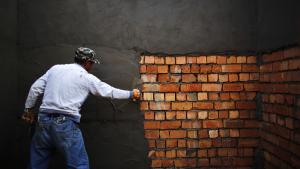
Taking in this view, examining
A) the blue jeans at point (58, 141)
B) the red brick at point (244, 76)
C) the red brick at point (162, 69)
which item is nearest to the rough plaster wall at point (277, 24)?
the red brick at point (244, 76)

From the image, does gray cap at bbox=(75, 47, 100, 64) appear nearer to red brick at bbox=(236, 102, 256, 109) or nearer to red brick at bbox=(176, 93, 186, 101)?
red brick at bbox=(176, 93, 186, 101)

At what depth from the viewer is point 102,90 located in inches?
134

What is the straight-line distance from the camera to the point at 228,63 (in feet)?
12.6

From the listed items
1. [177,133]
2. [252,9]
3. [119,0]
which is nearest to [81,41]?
[119,0]

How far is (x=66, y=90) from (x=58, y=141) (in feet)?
1.57

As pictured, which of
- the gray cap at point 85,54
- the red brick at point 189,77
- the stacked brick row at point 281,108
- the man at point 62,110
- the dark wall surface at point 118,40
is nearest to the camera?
the stacked brick row at point 281,108

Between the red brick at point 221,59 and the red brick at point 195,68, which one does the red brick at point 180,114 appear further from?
the red brick at point 221,59

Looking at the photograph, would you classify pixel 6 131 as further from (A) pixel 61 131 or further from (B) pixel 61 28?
(B) pixel 61 28

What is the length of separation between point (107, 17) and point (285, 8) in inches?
71.2

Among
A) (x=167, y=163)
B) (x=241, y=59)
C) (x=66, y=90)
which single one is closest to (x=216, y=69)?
(x=241, y=59)

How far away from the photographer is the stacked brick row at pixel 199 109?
3.79m

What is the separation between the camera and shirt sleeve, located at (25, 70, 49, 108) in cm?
341

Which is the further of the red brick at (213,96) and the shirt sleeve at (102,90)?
the red brick at (213,96)

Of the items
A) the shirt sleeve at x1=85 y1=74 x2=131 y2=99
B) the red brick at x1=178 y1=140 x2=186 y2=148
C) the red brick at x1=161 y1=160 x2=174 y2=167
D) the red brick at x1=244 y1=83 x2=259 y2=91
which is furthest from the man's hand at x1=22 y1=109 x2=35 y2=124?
the red brick at x1=244 y1=83 x2=259 y2=91
